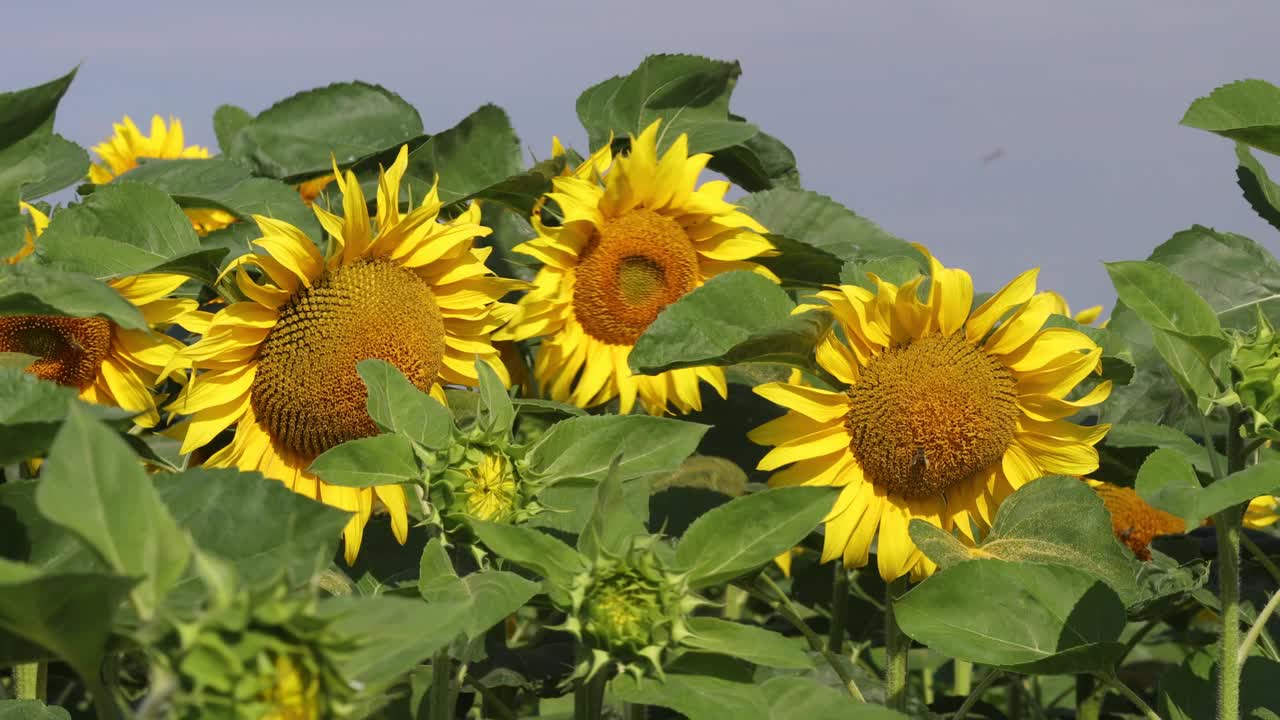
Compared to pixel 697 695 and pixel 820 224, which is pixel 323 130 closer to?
pixel 820 224

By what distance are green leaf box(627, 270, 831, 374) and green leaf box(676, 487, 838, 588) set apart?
37 centimetres

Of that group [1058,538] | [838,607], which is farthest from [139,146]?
[1058,538]

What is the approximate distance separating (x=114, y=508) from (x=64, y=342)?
4.52 feet

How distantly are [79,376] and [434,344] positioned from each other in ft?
1.81

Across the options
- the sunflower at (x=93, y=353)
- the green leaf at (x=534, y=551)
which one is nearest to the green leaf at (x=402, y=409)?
the green leaf at (x=534, y=551)

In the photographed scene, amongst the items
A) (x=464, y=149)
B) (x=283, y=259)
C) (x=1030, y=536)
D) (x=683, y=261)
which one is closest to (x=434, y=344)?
(x=283, y=259)

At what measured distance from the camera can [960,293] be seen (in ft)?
5.57

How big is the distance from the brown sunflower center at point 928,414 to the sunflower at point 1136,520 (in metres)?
0.66

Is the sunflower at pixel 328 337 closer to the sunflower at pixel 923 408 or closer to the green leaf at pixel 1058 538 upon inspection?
the sunflower at pixel 923 408

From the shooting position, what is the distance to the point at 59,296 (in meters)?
1.12

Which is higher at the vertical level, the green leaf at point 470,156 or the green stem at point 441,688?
the green leaf at point 470,156

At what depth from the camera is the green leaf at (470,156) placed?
212 centimetres

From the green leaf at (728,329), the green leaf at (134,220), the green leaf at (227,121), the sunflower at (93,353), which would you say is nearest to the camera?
the green leaf at (728,329)

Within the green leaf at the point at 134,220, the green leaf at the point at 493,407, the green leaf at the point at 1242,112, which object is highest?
the green leaf at the point at 1242,112
